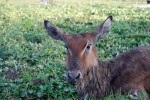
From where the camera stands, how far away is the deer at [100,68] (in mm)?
5547

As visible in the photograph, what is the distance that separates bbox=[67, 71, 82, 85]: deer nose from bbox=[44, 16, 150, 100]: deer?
16mm

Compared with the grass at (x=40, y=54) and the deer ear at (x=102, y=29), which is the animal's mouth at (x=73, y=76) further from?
the deer ear at (x=102, y=29)

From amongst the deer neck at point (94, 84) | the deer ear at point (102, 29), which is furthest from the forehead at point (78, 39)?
the deer neck at point (94, 84)

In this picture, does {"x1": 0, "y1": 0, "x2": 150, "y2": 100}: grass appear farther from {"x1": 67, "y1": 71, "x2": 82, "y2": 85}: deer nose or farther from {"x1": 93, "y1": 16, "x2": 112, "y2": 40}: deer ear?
{"x1": 93, "y1": 16, "x2": 112, "y2": 40}: deer ear

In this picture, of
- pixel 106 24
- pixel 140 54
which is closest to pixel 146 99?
pixel 140 54

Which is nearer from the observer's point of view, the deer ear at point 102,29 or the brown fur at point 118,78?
the brown fur at point 118,78

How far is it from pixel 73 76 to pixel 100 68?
0.97 m

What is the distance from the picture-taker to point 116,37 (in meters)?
10.1

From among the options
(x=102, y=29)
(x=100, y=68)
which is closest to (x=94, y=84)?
(x=100, y=68)

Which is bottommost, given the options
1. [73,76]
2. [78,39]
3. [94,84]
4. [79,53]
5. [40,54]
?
[94,84]

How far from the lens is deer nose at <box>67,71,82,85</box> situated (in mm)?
5156

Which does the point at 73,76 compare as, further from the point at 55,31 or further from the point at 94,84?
the point at 55,31

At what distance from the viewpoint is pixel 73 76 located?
518 cm

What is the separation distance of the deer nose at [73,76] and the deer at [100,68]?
0.02 m
